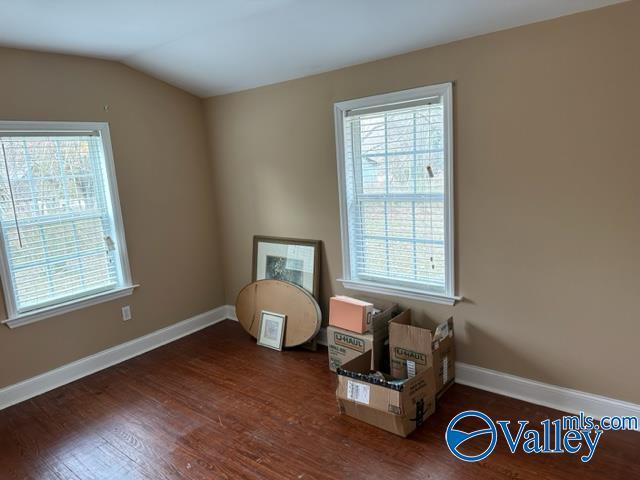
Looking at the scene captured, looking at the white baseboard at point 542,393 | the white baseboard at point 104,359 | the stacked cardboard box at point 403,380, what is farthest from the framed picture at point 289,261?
the white baseboard at point 542,393

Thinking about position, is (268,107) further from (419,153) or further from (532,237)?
(532,237)

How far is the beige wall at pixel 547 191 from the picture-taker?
84.2 inches

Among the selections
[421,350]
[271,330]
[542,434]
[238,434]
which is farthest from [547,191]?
[271,330]

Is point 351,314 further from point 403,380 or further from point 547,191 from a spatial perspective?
point 547,191

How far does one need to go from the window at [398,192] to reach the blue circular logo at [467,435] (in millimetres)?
725

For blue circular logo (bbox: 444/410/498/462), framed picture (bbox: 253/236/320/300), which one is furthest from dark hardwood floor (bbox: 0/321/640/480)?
framed picture (bbox: 253/236/320/300)

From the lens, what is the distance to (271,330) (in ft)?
11.9

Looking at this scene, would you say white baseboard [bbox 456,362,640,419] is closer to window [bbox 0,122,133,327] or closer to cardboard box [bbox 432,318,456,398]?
cardboard box [bbox 432,318,456,398]

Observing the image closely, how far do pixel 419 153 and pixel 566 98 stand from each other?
2.92 feet

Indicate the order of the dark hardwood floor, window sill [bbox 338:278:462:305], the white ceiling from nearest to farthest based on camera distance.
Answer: the dark hardwood floor, the white ceiling, window sill [bbox 338:278:462:305]

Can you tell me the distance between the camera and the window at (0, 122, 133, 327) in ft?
9.46

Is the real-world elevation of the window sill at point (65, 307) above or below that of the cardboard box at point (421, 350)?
above

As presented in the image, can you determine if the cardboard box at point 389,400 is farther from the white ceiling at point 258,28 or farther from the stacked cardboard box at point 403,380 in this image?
the white ceiling at point 258,28

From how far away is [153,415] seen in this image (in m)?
2.71
